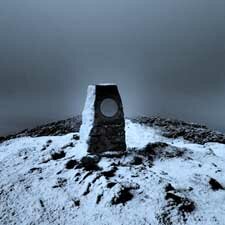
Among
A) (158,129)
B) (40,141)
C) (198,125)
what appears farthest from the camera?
(198,125)

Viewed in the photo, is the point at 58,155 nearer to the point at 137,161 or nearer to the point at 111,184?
the point at 137,161

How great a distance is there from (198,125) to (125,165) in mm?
18943

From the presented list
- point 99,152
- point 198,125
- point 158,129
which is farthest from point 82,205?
point 198,125

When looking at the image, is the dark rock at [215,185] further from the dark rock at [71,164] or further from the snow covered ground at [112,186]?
the dark rock at [71,164]

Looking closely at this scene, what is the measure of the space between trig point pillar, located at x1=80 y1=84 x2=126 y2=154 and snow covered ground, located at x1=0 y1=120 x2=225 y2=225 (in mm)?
773

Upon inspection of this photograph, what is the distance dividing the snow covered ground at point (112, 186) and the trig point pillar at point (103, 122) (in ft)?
2.53

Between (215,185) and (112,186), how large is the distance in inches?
213

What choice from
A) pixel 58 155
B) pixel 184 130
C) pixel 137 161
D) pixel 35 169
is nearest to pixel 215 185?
pixel 137 161

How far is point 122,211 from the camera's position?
13.2 meters

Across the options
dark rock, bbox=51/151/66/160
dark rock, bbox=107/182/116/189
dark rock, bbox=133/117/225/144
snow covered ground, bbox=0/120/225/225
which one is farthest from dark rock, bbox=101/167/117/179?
dark rock, bbox=133/117/225/144

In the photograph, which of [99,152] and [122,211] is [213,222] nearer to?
[122,211]

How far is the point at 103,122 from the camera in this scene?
58.0 feet

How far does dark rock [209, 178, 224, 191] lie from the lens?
607 inches

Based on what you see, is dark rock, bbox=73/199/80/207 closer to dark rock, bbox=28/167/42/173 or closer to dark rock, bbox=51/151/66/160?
dark rock, bbox=28/167/42/173
